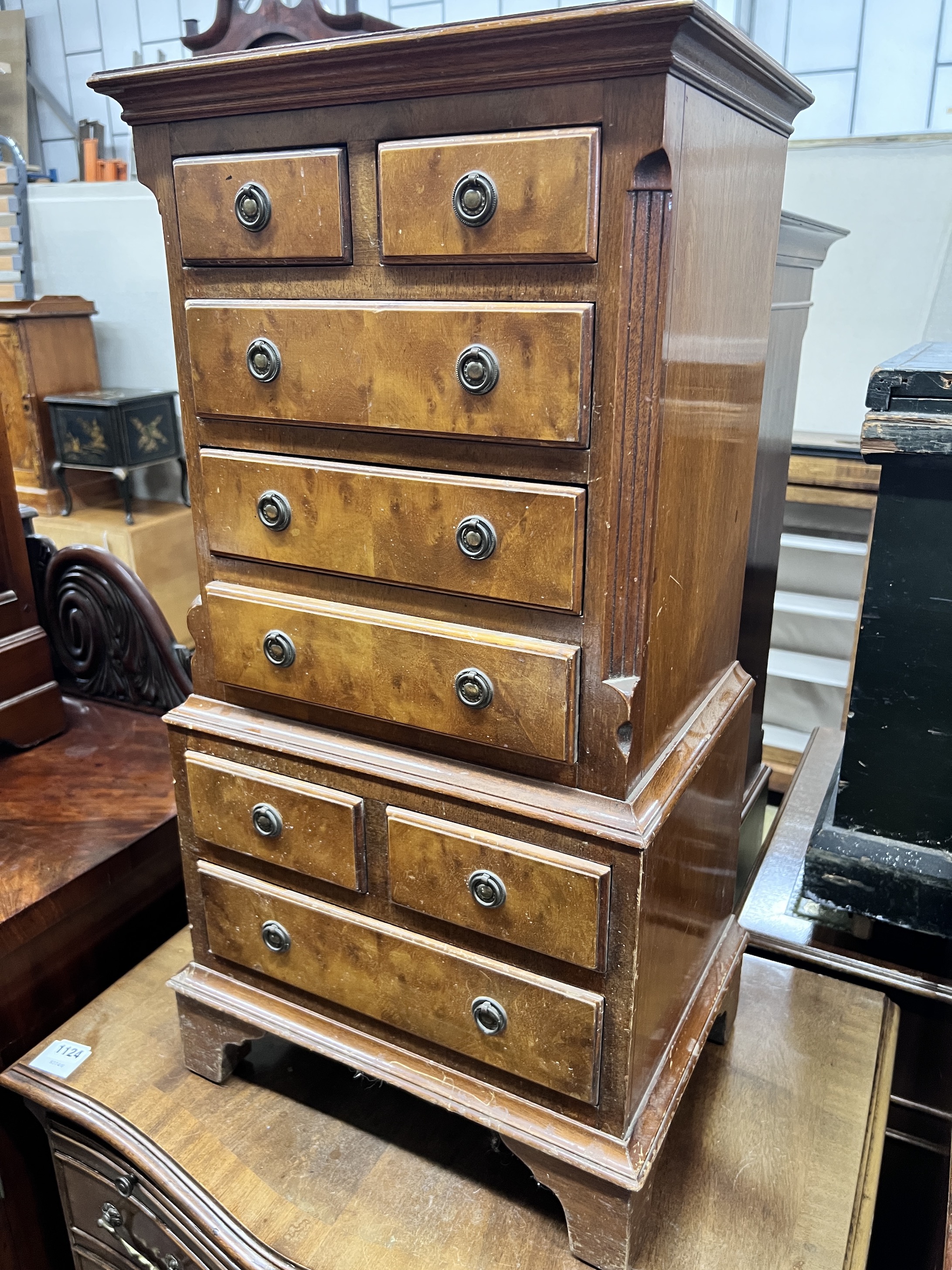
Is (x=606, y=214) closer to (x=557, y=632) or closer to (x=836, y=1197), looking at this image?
(x=557, y=632)

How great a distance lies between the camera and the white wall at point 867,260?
7.54 ft

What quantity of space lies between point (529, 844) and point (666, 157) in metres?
0.59

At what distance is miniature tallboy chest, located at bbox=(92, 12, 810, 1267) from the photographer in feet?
2.44

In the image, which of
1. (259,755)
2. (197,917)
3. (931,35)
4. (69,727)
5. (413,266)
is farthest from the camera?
(931,35)

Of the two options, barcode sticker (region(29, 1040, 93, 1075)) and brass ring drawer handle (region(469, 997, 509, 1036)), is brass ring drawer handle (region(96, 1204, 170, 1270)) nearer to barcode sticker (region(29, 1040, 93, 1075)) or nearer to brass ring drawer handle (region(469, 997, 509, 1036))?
barcode sticker (region(29, 1040, 93, 1075))

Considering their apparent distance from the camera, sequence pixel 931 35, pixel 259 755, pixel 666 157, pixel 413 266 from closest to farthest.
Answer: pixel 666 157
pixel 413 266
pixel 259 755
pixel 931 35

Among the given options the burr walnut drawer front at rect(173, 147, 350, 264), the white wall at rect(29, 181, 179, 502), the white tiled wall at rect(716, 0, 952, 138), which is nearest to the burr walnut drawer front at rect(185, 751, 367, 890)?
the burr walnut drawer front at rect(173, 147, 350, 264)

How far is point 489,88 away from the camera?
2.39 feet

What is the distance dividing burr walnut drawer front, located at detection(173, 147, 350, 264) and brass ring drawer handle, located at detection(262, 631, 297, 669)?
0.36m

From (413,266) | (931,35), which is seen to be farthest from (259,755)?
(931,35)

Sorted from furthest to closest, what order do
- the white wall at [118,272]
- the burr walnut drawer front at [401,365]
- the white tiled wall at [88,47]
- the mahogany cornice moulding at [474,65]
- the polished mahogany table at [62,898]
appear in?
the white tiled wall at [88,47], the white wall at [118,272], the polished mahogany table at [62,898], the burr walnut drawer front at [401,365], the mahogany cornice moulding at [474,65]

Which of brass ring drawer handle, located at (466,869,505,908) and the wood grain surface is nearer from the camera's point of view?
the wood grain surface

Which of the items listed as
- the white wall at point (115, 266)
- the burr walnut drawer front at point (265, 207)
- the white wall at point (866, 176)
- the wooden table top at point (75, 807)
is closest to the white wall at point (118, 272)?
the white wall at point (115, 266)

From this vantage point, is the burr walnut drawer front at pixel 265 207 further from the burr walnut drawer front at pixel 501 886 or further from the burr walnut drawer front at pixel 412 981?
the burr walnut drawer front at pixel 412 981
